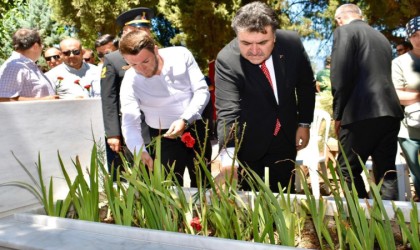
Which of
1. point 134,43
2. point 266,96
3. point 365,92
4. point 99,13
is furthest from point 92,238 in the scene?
point 99,13

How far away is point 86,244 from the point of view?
1873 millimetres

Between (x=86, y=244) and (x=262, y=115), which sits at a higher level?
(x=262, y=115)

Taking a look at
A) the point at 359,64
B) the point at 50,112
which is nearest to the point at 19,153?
the point at 50,112

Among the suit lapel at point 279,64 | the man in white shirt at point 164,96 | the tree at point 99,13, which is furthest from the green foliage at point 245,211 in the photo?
the tree at point 99,13

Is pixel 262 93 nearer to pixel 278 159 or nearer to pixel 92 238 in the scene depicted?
pixel 278 159

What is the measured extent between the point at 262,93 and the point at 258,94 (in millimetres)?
22

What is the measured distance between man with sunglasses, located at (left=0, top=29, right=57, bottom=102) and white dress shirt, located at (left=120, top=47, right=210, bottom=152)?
1.01m

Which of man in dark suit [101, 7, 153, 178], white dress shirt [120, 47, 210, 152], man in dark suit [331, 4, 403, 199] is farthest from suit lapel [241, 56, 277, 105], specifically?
man in dark suit [101, 7, 153, 178]

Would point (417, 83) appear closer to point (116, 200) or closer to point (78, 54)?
point (116, 200)

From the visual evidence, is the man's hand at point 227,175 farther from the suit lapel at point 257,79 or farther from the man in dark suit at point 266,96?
the suit lapel at point 257,79

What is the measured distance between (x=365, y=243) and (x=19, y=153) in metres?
1.65

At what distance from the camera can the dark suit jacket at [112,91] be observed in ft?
11.2

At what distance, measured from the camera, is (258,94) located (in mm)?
2822

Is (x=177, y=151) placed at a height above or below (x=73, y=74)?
below
